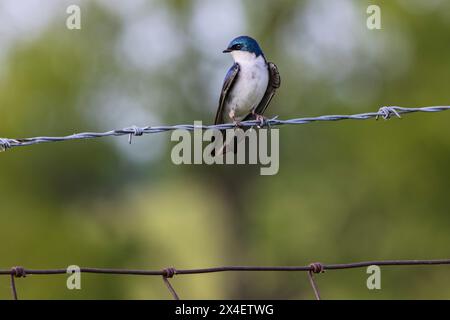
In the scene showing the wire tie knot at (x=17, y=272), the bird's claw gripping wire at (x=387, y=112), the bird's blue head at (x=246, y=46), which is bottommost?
the wire tie knot at (x=17, y=272)

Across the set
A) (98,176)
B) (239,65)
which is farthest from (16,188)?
(239,65)

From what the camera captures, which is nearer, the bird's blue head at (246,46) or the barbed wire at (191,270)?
the barbed wire at (191,270)

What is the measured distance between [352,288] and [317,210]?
7.48 feet

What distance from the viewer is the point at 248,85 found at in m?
7.21

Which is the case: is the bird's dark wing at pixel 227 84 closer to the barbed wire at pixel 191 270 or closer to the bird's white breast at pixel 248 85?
the bird's white breast at pixel 248 85

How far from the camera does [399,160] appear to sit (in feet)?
57.7

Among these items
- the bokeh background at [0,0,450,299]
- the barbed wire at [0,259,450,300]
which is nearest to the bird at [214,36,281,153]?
the barbed wire at [0,259,450,300]

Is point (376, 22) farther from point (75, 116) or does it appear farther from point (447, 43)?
point (75, 116)

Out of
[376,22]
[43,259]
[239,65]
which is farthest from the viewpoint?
[43,259]

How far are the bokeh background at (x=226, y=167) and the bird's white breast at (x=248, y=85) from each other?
9829 mm

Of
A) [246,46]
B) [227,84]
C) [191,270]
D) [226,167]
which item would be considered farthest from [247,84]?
[226,167]

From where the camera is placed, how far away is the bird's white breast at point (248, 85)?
7223 millimetres

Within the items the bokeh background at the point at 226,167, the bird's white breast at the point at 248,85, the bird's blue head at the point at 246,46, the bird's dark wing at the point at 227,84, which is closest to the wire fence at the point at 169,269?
the bird's white breast at the point at 248,85

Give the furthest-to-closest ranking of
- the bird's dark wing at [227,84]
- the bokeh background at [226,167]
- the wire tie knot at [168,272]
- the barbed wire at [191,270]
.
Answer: the bokeh background at [226,167]
the bird's dark wing at [227,84]
the wire tie knot at [168,272]
the barbed wire at [191,270]
